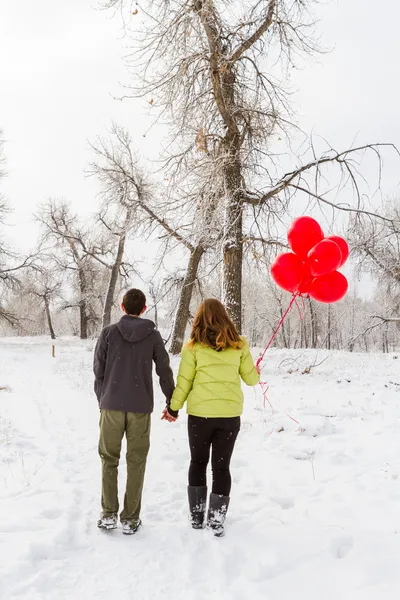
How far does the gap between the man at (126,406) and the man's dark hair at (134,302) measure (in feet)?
0.31

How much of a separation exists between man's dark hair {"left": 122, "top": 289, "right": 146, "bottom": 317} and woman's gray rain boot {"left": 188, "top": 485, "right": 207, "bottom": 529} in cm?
166

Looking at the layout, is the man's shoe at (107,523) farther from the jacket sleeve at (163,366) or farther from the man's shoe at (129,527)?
the jacket sleeve at (163,366)

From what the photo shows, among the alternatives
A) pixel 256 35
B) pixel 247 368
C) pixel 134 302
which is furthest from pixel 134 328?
pixel 256 35

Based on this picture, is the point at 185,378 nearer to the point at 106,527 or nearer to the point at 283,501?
the point at 106,527

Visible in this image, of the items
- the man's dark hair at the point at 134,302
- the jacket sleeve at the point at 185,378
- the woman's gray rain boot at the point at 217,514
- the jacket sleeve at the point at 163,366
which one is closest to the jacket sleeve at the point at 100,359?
the man's dark hair at the point at 134,302

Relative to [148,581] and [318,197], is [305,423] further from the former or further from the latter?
[318,197]

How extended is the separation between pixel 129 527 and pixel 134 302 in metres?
1.95

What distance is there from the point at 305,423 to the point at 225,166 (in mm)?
5858

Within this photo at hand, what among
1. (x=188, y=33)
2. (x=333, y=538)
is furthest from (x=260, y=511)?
(x=188, y=33)

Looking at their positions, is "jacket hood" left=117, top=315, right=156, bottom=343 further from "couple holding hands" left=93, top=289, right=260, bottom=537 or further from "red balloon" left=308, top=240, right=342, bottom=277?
"red balloon" left=308, top=240, right=342, bottom=277

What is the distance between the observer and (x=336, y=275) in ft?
16.5

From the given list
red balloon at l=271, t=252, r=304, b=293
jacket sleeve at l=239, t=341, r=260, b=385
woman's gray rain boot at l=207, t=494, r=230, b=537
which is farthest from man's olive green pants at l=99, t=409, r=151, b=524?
red balloon at l=271, t=252, r=304, b=293

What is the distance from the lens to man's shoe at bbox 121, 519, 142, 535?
3.49m

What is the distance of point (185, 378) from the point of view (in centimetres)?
373
